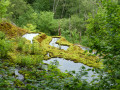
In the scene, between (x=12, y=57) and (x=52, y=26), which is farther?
(x=52, y=26)

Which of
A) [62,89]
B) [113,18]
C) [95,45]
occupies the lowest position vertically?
[62,89]

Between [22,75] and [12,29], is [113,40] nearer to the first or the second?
[22,75]

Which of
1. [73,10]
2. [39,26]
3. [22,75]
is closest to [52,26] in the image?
[39,26]

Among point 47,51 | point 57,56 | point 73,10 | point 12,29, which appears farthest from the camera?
point 73,10

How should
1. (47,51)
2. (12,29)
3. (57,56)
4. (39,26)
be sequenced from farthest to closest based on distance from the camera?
(39,26), (12,29), (47,51), (57,56)

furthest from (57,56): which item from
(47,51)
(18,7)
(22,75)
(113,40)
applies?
(18,7)

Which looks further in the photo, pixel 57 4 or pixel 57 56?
pixel 57 4

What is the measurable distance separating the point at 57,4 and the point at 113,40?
28.3 meters

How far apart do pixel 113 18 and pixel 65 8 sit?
28.1 metres

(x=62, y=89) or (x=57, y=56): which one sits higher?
Result: (x=62, y=89)

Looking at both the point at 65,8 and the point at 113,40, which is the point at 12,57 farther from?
the point at 65,8

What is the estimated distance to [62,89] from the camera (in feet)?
7.79

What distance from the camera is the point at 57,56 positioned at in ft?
25.5

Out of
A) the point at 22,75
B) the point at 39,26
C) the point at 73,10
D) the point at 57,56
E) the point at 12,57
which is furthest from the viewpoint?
the point at 73,10
